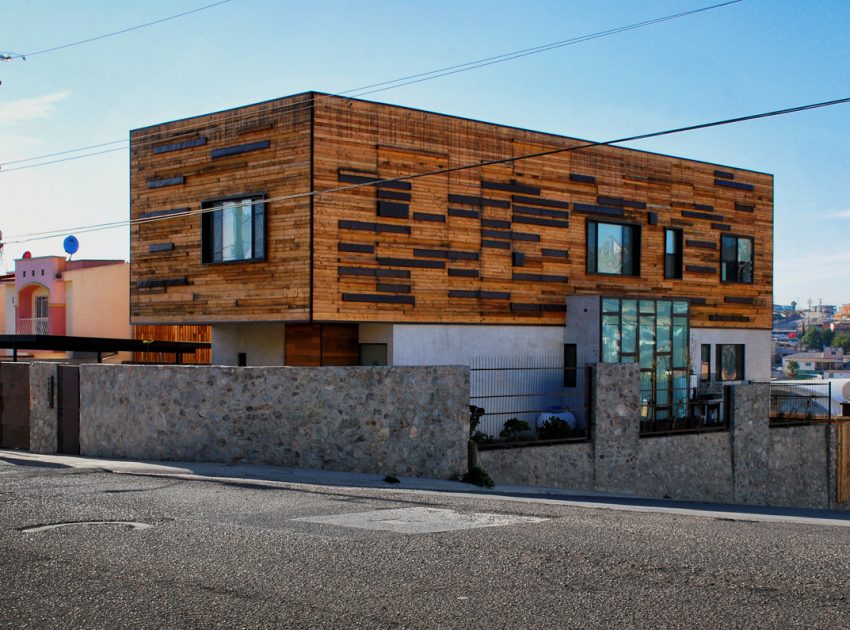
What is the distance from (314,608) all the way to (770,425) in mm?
22712

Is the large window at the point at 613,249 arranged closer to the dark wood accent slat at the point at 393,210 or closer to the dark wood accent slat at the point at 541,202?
the dark wood accent slat at the point at 541,202

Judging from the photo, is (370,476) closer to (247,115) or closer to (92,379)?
(92,379)

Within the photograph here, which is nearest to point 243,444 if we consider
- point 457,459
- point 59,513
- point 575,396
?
point 457,459

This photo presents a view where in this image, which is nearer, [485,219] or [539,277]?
[485,219]

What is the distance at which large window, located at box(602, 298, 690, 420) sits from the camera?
88.5 ft

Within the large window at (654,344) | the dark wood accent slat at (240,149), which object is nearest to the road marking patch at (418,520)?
the dark wood accent slat at (240,149)

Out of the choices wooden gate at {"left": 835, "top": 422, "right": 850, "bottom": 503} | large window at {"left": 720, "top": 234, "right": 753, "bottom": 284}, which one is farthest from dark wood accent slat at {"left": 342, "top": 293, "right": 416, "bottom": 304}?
wooden gate at {"left": 835, "top": 422, "right": 850, "bottom": 503}

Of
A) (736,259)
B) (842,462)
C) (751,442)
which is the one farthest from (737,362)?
(751,442)

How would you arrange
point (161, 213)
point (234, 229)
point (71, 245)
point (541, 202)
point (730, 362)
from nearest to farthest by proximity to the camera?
1. point (234, 229)
2. point (161, 213)
3. point (541, 202)
4. point (730, 362)
5. point (71, 245)

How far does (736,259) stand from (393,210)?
14.6m

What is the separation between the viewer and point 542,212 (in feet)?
89.4

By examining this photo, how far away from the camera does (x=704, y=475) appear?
2470 cm

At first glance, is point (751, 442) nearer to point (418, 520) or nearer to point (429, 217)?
point (429, 217)

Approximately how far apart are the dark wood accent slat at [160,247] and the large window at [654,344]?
12.8 meters
